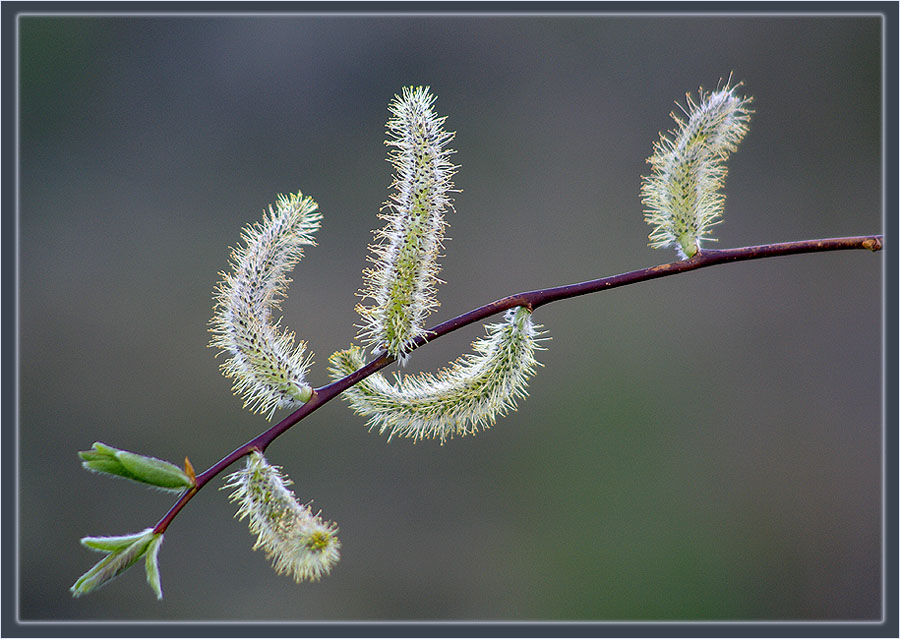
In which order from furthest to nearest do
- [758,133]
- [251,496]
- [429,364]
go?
[758,133] < [429,364] < [251,496]

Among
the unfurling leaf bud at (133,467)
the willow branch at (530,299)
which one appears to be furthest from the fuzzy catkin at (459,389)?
the unfurling leaf bud at (133,467)

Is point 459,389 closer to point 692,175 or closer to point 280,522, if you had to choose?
point 280,522

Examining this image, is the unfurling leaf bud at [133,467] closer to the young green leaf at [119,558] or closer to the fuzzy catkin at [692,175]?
the young green leaf at [119,558]

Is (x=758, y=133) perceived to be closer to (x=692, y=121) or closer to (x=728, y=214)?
(x=728, y=214)

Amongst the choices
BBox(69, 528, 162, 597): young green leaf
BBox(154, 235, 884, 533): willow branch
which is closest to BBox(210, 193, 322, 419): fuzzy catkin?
BBox(154, 235, 884, 533): willow branch

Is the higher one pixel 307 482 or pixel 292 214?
pixel 292 214

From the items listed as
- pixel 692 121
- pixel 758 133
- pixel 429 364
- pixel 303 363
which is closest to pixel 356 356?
pixel 303 363

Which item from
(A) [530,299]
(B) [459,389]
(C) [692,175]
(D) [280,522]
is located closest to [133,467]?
(D) [280,522]
